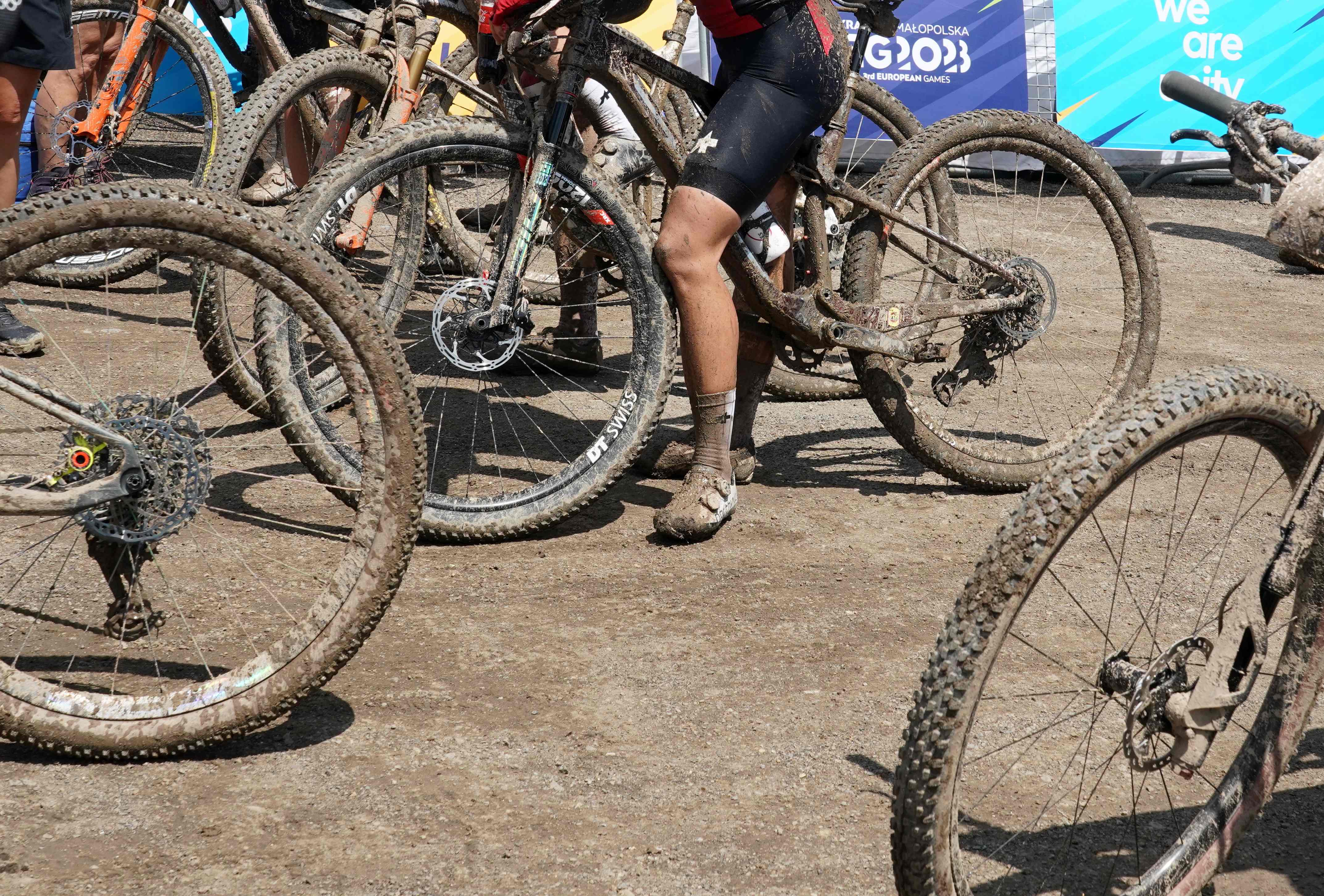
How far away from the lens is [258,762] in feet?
9.51

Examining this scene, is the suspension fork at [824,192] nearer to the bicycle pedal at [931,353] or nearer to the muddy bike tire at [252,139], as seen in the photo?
the bicycle pedal at [931,353]

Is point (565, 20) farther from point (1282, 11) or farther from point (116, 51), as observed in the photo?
point (1282, 11)

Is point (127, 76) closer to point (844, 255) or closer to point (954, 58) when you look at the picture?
point (844, 255)

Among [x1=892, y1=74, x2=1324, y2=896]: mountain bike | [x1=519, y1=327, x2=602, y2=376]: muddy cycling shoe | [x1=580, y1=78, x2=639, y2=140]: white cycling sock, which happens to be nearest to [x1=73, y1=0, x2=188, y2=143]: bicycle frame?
[x1=519, y1=327, x2=602, y2=376]: muddy cycling shoe

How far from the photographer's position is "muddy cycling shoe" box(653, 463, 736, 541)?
4262 millimetres

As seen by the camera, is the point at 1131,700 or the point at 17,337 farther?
the point at 17,337

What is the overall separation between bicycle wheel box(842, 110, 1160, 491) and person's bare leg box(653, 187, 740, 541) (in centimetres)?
66

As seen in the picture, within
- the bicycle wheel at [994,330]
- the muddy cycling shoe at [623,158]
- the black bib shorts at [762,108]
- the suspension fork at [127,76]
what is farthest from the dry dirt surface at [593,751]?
the suspension fork at [127,76]

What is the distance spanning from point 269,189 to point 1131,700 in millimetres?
5951

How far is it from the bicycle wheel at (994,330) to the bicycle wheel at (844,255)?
10 centimetres

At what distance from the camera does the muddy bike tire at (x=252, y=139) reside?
14.2 feet

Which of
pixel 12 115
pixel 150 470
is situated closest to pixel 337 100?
pixel 12 115

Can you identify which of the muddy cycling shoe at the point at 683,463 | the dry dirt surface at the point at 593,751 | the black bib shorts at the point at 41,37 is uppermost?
the black bib shorts at the point at 41,37

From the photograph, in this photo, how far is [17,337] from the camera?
541cm
